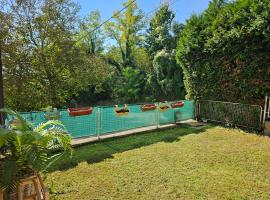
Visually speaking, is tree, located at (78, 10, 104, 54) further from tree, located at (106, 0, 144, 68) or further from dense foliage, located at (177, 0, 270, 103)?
dense foliage, located at (177, 0, 270, 103)

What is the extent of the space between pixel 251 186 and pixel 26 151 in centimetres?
400

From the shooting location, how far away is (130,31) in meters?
25.6

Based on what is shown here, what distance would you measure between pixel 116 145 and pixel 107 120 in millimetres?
1101

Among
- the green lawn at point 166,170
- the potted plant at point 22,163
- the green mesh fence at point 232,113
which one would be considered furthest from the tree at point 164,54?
the potted plant at point 22,163

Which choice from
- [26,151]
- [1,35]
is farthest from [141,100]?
[26,151]

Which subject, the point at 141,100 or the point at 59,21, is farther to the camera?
the point at 141,100

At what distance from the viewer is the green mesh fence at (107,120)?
719 centimetres

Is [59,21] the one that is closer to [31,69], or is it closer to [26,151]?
[31,69]

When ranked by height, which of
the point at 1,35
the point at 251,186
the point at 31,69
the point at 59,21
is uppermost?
the point at 59,21

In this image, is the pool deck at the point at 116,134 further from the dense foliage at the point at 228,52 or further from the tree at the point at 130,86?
the tree at the point at 130,86

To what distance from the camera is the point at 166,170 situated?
5.53m

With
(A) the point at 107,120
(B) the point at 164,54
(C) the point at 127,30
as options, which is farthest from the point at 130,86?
(A) the point at 107,120

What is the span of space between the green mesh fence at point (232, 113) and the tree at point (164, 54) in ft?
29.3

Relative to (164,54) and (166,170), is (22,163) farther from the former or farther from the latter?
(164,54)
